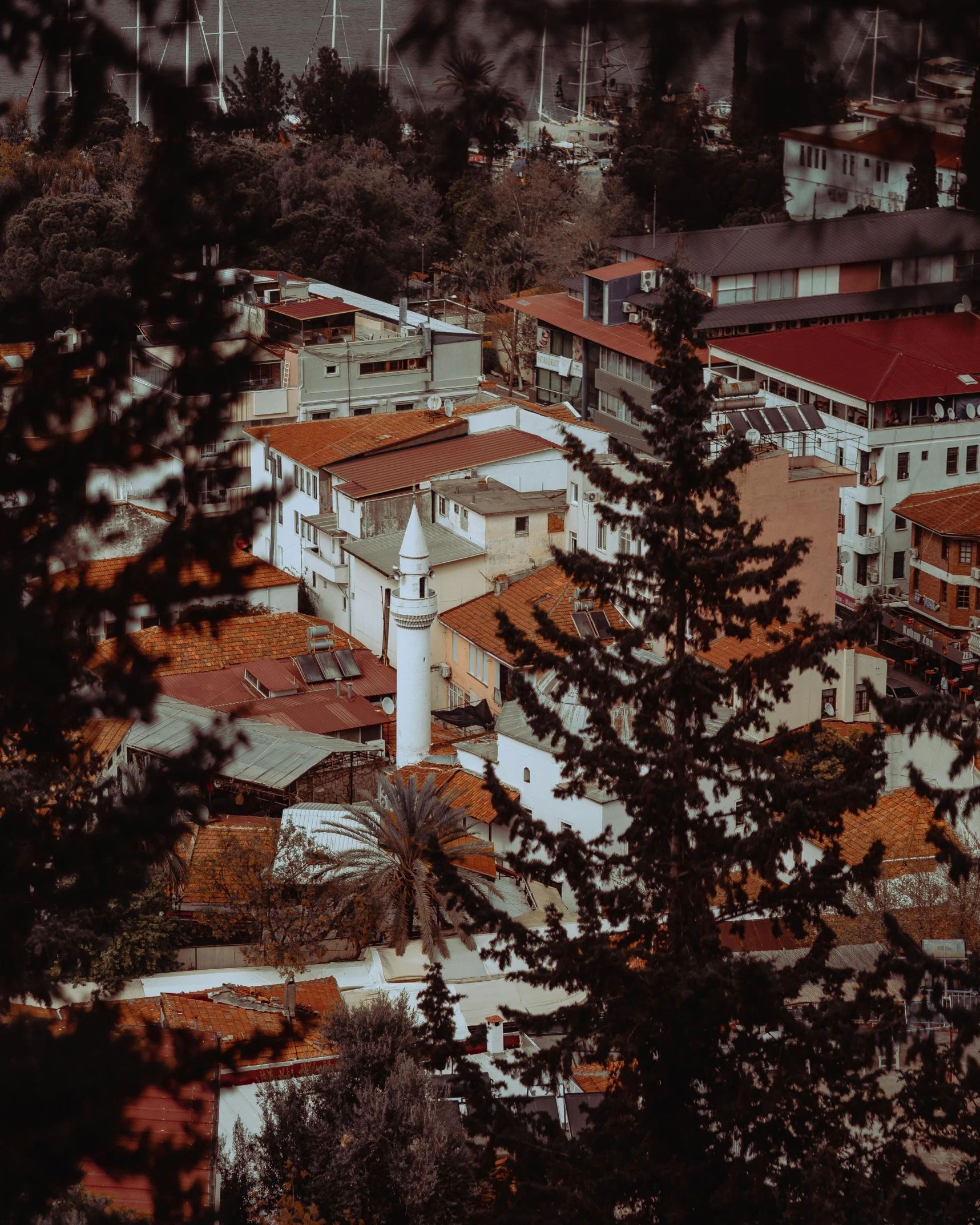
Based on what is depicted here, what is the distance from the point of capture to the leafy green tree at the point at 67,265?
191 inches

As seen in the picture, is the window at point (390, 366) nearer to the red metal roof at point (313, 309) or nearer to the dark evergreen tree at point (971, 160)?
the red metal roof at point (313, 309)

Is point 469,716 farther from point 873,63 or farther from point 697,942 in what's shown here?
point 873,63

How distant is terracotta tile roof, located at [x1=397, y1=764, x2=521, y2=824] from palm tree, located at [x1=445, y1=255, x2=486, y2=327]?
31.6m

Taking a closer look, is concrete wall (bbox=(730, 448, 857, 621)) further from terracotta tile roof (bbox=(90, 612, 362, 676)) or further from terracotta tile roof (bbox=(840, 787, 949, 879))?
terracotta tile roof (bbox=(90, 612, 362, 676))

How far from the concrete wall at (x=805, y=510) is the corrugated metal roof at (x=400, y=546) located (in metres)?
4.87

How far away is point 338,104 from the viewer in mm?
26375

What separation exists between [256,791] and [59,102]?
64.5ft

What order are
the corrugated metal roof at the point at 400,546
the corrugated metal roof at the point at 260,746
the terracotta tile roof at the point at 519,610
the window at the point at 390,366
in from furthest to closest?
the window at the point at 390,366 → the corrugated metal roof at the point at 400,546 → the terracotta tile roof at the point at 519,610 → the corrugated metal roof at the point at 260,746

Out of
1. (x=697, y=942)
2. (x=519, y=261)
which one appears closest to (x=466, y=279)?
(x=519, y=261)

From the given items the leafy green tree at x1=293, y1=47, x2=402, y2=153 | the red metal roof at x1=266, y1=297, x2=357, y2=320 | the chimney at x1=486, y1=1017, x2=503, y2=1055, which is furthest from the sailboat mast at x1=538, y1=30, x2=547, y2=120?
the red metal roof at x1=266, y1=297, x2=357, y2=320

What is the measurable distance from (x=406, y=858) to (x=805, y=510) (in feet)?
37.3

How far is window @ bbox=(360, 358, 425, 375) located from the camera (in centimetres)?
3894

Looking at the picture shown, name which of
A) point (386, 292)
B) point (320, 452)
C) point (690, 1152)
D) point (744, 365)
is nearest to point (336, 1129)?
point (690, 1152)

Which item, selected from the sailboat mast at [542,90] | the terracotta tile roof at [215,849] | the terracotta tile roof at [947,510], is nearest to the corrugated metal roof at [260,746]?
the terracotta tile roof at [215,849]
